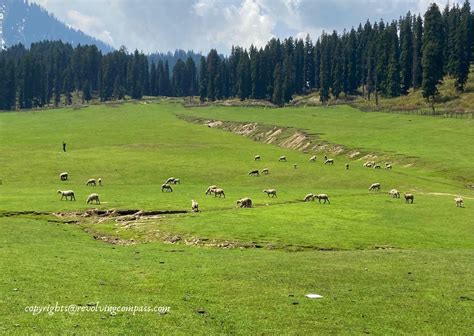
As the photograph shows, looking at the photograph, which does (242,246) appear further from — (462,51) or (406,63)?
(406,63)

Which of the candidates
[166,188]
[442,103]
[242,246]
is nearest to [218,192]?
[166,188]

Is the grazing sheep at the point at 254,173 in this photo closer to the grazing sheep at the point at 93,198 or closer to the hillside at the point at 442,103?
the grazing sheep at the point at 93,198

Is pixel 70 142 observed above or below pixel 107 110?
below

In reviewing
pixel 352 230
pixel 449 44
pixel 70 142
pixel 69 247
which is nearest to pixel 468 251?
pixel 352 230

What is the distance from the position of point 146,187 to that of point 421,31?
539 feet

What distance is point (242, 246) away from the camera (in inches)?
1337

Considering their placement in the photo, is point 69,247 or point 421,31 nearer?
point 69,247

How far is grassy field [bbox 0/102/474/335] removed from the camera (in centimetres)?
1870

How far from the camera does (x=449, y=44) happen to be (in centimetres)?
17062

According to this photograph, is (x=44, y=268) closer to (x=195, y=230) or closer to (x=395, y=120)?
(x=195, y=230)

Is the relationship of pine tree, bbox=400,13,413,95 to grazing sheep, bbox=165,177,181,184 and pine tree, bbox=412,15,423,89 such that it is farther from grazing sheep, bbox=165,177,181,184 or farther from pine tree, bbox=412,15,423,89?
grazing sheep, bbox=165,177,181,184

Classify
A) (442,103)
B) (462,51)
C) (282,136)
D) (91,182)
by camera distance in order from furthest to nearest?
(462,51)
(442,103)
(282,136)
(91,182)

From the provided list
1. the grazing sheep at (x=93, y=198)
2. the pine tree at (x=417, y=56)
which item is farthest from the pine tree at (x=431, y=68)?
the grazing sheep at (x=93, y=198)

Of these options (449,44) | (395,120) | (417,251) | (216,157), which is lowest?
(417,251)
